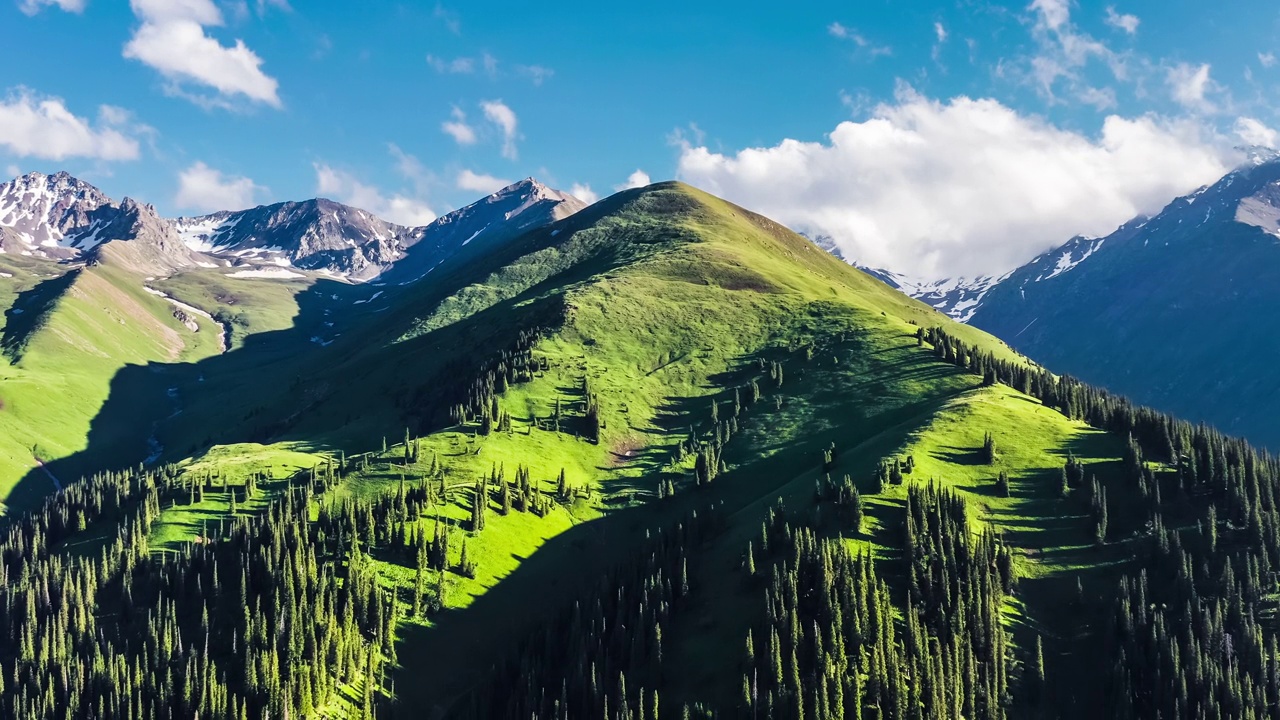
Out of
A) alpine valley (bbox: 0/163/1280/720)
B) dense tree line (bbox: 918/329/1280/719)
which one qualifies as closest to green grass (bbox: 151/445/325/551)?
alpine valley (bbox: 0/163/1280/720)

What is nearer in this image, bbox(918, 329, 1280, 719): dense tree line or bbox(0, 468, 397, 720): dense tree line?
bbox(918, 329, 1280, 719): dense tree line

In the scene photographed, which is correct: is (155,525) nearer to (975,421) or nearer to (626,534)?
(626,534)

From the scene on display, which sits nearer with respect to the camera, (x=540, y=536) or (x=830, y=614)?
(x=830, y=614)

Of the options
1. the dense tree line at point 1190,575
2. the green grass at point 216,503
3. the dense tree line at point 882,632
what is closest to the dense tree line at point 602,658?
the dense tree line at point 882,632

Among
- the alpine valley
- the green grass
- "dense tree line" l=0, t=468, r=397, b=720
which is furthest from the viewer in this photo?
→ the green grass

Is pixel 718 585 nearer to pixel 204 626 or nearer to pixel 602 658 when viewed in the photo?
pixel 602 658

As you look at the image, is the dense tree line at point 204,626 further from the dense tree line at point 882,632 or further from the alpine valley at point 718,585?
the dense tree line at point 882,632

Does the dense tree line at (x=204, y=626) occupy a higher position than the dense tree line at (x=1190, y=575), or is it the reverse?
the dense tree line at (x=1190, y=575)

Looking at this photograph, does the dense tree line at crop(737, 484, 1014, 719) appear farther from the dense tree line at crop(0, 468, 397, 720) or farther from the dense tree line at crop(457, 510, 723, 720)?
the dense tree line at crop(0, 468, 397, 720)

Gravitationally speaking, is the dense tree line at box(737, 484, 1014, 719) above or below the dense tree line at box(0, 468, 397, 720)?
above

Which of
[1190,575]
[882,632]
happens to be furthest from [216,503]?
[1190,575]

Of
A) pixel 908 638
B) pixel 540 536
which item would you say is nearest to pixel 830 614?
pixel 908 638
